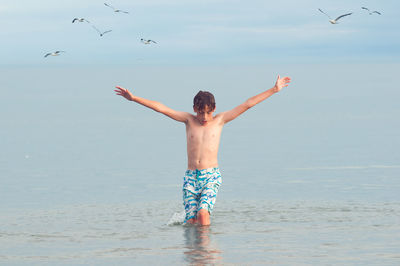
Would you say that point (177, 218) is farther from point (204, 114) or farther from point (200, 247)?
point (200, 247)

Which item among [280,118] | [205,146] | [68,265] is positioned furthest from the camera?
[280,118]

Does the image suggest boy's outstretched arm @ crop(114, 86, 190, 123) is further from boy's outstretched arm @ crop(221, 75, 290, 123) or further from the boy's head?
boy's outstretched arm @ crop(221, 75, 290, 123)

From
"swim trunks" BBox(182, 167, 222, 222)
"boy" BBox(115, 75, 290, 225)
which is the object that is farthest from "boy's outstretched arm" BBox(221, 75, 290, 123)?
"swim trunks" BBox(182, 167, 222, 222)

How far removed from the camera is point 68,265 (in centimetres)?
966

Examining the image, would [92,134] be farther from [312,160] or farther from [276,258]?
[276,258]

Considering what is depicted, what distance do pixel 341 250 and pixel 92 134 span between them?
1790 cm

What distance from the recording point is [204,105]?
12164 millimetres

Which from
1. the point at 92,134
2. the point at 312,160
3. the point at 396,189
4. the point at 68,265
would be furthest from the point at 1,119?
the point at 68,265

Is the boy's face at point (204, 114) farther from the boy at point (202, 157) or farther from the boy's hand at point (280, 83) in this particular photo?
the boy's hand at point (280, 83)

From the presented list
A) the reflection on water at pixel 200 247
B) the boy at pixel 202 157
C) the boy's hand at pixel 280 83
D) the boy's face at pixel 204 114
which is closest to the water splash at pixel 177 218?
the boy at pixel 202 157

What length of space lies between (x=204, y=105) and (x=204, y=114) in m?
0.19

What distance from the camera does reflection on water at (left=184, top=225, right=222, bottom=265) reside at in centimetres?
982

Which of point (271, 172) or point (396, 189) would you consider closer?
point (396, 189)

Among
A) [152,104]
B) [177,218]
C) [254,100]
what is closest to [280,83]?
[254,100]
